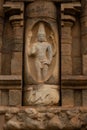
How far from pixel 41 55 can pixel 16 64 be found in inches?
18.7

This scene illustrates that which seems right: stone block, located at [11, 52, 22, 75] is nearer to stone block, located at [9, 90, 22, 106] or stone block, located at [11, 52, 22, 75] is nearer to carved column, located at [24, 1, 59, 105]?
carved column, located at [24, 1, 59, 105]

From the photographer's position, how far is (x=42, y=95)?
21.6 ft

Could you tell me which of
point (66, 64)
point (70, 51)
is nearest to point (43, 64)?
point (66, 64)

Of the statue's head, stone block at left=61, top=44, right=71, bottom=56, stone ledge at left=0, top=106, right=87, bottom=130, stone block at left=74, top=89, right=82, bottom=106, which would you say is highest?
the statue's head

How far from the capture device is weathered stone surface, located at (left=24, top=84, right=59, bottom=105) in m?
6.57

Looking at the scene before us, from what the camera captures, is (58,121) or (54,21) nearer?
(58,121)

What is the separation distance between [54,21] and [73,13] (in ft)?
1.24

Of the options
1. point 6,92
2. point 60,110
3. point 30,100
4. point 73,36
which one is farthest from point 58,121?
point 73,36

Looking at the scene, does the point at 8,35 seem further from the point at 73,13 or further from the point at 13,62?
the point at 73,13

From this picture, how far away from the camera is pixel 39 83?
6727 millimetres

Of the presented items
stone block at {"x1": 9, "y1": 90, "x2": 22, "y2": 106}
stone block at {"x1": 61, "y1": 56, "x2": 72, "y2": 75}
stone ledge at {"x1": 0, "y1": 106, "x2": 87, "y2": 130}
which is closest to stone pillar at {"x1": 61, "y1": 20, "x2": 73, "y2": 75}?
stone block at {"x1": 61, "y1": 56, "x2": 72, "y2": 75}

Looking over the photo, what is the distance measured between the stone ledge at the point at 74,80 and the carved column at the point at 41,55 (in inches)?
7.9

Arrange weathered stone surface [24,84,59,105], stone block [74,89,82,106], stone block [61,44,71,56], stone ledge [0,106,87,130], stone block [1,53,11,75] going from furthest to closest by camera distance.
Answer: stone block [1,53,11,75], stone block [61,44,71,56], stone block [74,89,82,106], weathered stone surface [24,84,59,105], stone ledge [0,106,87,130]

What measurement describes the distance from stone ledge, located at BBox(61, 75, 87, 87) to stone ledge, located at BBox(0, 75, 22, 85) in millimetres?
767
